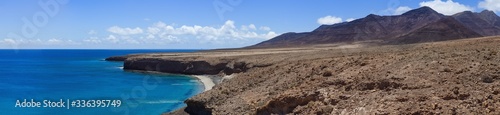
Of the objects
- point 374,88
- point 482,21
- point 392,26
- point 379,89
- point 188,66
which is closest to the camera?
point 379,89

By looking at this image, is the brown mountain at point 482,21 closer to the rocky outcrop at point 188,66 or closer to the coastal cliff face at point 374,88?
the rocky outcrop at point 188,66

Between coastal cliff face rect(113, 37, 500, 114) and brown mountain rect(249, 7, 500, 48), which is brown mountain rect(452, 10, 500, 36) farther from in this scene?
coastal cliff face rect(113, 37, 500, 114)

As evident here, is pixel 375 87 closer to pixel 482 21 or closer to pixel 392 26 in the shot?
pixel 392 26

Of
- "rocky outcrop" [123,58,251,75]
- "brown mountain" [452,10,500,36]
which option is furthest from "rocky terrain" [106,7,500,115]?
"brown mountain" [452,10,500,36]

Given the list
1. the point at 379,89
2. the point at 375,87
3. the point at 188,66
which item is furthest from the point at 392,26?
the point at 379,89

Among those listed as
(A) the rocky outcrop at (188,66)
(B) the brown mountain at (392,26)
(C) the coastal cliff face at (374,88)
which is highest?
(B) the brown mountain at (392,26)

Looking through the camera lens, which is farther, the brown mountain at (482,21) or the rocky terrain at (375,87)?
the brown mountain at (482,21)

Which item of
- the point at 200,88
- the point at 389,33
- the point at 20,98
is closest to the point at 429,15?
the point at 389,33

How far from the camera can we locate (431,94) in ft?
58.6

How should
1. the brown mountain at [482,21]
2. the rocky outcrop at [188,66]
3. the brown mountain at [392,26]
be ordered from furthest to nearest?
the brown mountain at [482,21], the brown mountain at [392,26], the rocky outcrop at [188,66]

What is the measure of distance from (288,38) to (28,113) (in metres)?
161

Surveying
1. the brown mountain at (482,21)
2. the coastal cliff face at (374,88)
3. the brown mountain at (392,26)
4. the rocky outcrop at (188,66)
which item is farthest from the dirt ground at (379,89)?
the brown mountain at (482,21)

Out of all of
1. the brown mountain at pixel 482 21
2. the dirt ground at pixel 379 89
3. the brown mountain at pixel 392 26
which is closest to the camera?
the dirt ground at pixel 379 89

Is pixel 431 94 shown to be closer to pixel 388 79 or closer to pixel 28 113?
pixel 388 79
